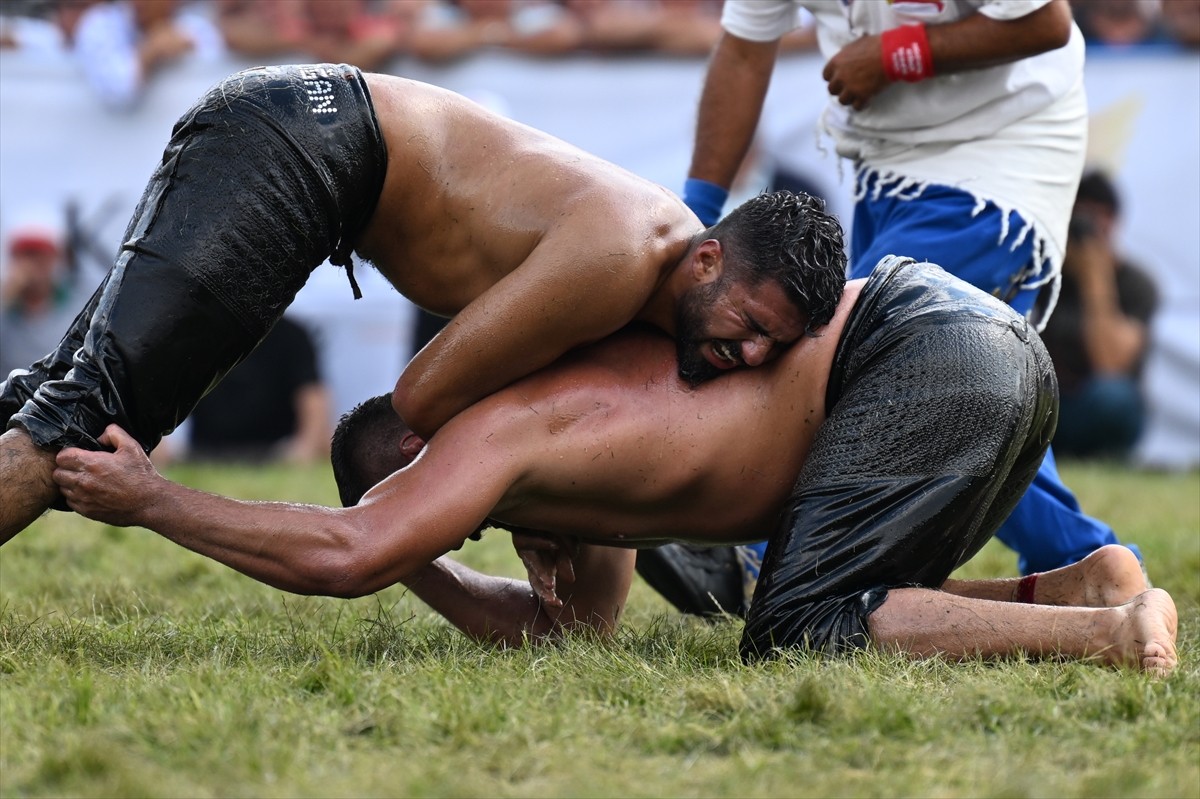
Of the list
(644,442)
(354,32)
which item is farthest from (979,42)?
(354,32)

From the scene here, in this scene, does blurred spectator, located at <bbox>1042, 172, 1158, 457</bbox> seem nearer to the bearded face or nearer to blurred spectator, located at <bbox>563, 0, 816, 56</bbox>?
blurred spectator, located at <bbox>563, 0, 816, 56</bbox>

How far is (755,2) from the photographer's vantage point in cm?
402

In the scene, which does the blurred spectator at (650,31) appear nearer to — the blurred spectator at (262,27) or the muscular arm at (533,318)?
the blurred spectator at (262,27)

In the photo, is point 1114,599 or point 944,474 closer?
point 944,474

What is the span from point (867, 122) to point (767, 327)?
1087 mm

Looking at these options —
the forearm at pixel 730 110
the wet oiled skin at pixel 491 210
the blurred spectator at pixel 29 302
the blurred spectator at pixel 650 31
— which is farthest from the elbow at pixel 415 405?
the blurred spectator at pixel 650 31

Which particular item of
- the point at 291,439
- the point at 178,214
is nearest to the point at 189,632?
the point at 178,214

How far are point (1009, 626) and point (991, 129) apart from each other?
1.44 m

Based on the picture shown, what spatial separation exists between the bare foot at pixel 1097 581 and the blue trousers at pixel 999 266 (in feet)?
1.11

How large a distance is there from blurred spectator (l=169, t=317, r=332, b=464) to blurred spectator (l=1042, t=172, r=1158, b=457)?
3596mm

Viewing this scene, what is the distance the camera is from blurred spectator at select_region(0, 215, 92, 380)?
24.9 feet

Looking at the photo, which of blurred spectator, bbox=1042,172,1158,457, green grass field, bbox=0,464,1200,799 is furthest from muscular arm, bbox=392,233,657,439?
blurred spectator, bbox=1042,172,1158,457

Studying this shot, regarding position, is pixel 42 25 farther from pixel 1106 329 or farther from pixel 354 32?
pixel 1106 329

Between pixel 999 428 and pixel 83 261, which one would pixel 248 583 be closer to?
pixel 999 428
